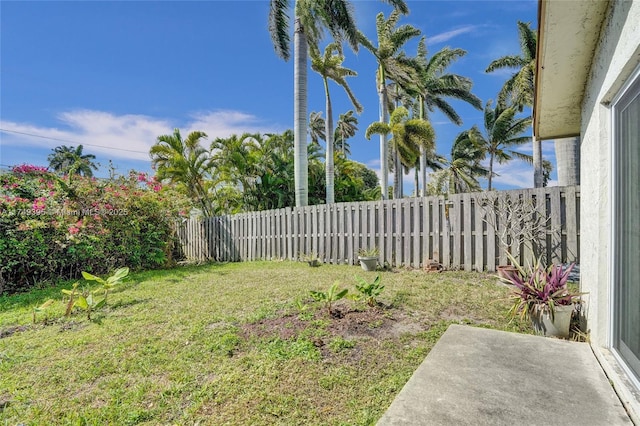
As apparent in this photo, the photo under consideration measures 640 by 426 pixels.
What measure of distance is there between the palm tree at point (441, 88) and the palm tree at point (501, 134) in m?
1.84

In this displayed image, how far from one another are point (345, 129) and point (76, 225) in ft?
102

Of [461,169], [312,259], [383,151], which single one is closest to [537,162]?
[383,151]

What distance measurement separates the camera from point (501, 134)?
19500 mm

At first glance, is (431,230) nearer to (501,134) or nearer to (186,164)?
(186,164)

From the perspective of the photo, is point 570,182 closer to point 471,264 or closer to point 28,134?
point 471,264

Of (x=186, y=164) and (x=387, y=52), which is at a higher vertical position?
(x=387, y=52)

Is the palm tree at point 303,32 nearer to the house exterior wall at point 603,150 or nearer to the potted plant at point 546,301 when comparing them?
the potted plant at point 546,301

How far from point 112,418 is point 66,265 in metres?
6.57

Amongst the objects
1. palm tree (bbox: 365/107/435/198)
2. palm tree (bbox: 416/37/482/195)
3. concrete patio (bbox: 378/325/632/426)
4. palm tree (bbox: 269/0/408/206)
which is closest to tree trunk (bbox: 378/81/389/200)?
palm tree (bbox: 365/107/435/198)

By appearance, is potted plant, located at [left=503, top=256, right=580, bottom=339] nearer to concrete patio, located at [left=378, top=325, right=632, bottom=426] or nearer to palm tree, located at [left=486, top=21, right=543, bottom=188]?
concrete patio, located at [left=378, top=325, right=632, bottom=426]

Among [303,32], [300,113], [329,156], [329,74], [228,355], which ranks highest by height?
[329,74]

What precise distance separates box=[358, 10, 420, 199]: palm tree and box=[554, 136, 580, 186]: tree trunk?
7.64 metres

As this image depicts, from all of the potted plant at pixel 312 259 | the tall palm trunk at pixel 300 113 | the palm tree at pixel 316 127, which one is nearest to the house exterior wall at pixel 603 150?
the potted plant at pixel 312 259

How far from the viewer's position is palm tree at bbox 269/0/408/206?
941 cm
